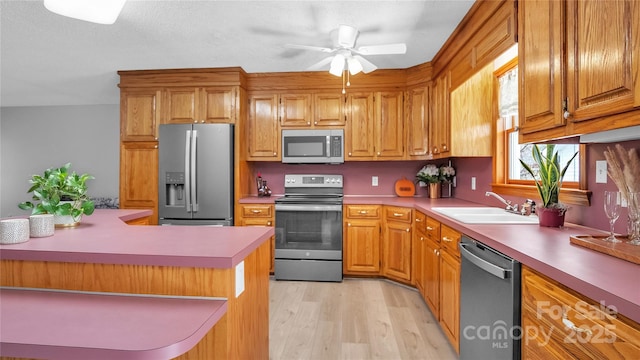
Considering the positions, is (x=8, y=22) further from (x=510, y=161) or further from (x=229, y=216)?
(x=510, y=161)

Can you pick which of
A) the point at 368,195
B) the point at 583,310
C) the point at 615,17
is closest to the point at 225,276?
the point at 583,310

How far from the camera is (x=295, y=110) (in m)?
3.71

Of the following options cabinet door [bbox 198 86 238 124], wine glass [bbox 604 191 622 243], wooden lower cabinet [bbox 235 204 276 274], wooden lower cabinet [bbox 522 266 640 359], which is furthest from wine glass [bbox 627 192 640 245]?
cabinet door [bbox 198 86 238 124]

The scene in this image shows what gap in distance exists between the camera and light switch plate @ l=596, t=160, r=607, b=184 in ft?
4.90

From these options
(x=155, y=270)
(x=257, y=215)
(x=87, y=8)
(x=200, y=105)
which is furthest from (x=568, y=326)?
(x=200, y=105)

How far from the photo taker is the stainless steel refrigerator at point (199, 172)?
3.43 m

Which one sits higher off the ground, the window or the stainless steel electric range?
the window

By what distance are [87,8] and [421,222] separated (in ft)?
9.08

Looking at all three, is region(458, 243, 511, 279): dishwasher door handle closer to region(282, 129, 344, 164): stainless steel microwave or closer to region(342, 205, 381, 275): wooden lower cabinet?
region(342, 205, 381, 275): wooden lower cabinet

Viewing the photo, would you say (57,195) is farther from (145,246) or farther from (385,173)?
(385,173)

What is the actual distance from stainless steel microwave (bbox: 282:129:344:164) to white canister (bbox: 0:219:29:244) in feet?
8.46

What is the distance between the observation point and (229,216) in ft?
11.3

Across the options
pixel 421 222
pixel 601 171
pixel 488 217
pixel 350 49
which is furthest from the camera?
pixel 421 222

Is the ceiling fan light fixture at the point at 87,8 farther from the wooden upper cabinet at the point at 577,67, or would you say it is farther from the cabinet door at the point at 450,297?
the cabinet door at the point at 450,297
